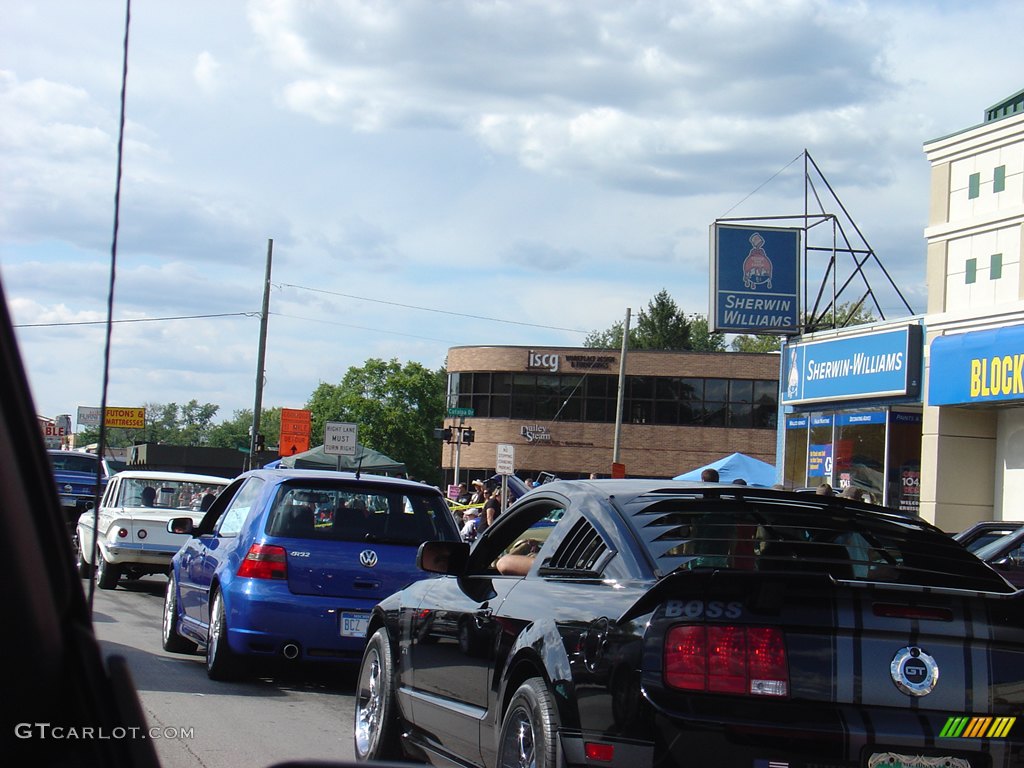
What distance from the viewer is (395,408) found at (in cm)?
11056

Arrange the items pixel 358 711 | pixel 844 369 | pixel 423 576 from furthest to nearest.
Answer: pixel 844 369 < pixel 423 576 < pixel 358 711

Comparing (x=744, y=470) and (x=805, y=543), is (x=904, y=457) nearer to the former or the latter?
(x=744, y=470)

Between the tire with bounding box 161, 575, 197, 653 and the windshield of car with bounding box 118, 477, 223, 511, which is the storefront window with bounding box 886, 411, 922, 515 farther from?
the tire with bounding box 161, 575, 197, 653

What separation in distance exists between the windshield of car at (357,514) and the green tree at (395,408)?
9871 centimetres

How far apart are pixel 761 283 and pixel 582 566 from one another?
23678 mm

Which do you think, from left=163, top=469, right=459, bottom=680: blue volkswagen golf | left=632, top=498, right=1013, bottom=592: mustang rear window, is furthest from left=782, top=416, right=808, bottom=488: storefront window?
left=632, top=498, right=1013, bottom=592: mustang rear window

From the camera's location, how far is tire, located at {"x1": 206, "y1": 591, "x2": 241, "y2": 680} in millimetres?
9375

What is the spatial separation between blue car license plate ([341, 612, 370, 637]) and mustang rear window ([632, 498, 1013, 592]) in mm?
4505

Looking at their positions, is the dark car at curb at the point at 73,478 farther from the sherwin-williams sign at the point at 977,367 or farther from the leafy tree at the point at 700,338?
the leafy tree at the point at 700,338

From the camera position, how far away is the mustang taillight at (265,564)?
30.6ft

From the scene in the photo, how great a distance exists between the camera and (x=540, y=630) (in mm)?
5035

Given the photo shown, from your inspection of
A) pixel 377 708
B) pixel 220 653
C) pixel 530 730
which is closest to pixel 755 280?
pixel 220 653

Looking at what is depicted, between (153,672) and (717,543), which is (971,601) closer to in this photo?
(717,543)

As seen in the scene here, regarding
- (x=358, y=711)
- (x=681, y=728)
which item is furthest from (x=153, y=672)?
(x=681, y=728)
